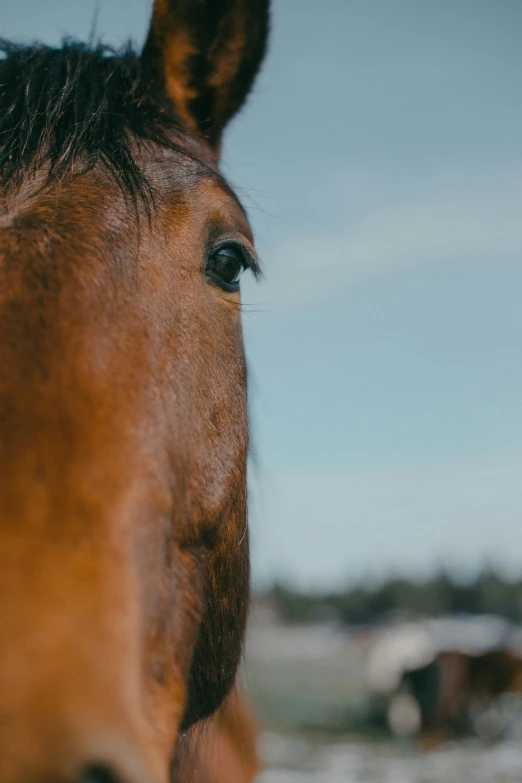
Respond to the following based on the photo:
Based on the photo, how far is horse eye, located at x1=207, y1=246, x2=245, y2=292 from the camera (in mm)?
2080

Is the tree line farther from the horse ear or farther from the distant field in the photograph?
the horse ear

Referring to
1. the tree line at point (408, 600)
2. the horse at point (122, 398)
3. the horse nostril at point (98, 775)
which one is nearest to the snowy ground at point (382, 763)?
the horse at point (122, 398)

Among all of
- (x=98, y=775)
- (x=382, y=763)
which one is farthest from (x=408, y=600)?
(x=98, y=775)

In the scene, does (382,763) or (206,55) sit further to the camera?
(382,763)

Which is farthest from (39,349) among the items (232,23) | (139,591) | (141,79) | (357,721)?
(357,721)

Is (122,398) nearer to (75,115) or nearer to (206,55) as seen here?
(75,115)

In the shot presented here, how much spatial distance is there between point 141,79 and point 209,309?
100cm

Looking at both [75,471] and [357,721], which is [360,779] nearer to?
[357,721]

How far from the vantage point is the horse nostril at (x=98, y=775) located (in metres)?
0.95

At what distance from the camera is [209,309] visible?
1979mm

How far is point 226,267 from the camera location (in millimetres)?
2145

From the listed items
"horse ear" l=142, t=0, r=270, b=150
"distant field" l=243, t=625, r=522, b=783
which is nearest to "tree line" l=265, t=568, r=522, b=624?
"distant field" l=243, t=625, r=522, b=783

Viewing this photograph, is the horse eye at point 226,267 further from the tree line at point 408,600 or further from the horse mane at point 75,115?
the tree line at point 408,600

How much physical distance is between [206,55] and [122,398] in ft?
6.09
